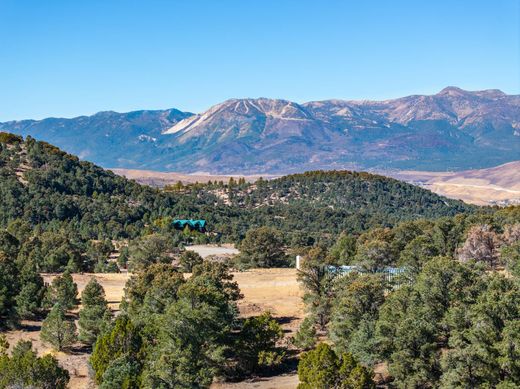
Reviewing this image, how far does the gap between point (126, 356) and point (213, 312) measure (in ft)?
18.2

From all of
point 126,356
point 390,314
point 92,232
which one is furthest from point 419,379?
point 92,232

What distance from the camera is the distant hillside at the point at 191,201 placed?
110m

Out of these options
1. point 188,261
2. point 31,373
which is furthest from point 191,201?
point 31,373

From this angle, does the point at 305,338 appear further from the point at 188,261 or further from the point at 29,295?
the point at 188,261

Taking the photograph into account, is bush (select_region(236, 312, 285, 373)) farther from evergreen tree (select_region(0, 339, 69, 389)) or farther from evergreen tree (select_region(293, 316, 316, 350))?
evergreen tree (select_region(0, 339, 69, 389))

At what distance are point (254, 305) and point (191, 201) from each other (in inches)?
3693

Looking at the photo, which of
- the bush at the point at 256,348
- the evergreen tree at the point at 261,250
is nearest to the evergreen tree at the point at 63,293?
the bush at the point at 256,348

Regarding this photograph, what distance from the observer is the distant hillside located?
4326 inches

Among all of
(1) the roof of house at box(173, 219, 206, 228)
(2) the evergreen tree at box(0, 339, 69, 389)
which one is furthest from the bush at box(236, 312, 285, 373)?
(1) the roof of house at box(173, 219, 206, 228)

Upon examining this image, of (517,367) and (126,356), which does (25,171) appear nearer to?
(126,356)

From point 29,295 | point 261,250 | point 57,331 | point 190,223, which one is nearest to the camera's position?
point 57,331

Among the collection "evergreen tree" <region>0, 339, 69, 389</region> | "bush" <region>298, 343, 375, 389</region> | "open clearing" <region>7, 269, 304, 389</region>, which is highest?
"bush" <region>298, 343, 375, 389</region>

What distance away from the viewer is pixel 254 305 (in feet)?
169

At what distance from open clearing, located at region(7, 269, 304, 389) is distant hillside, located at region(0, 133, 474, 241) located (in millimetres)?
32064
